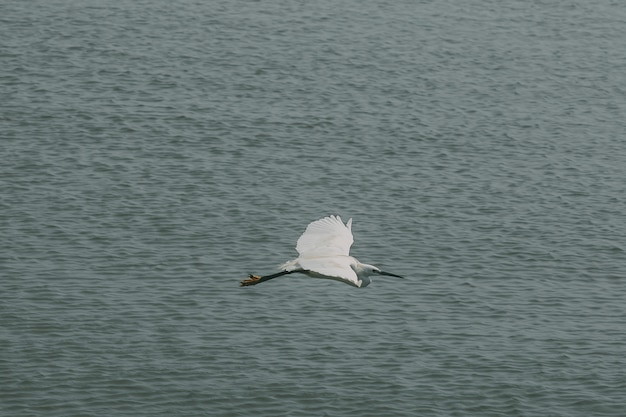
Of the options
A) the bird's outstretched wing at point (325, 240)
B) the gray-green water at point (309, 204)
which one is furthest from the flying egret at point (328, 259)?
the gray-green water at point (309, 204)

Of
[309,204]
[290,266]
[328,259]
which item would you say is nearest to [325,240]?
[328,259]

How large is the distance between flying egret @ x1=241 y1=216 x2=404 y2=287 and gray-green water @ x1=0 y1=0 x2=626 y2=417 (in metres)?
6.44

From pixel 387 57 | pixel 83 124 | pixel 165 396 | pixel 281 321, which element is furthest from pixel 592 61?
pixel 165 396

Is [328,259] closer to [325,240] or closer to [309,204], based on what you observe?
[325,240]

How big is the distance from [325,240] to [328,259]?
157cm

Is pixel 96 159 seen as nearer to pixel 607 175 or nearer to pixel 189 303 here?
pixel 189 303

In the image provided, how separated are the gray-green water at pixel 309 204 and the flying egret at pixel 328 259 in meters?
6.44

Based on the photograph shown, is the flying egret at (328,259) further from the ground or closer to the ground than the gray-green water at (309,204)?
further from the ground

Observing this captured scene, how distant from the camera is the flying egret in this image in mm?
26002

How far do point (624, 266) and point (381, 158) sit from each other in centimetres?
1060

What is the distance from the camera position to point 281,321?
37.8 metres

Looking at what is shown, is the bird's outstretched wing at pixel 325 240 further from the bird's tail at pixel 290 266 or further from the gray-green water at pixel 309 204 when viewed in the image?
the gray-green water at pixel 309 204

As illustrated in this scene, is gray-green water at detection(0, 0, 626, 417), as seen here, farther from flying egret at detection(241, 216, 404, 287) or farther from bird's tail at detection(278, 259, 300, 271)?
bird's tail at detection(278, 259, 300, 271)

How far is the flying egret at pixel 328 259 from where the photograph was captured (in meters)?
26.0
